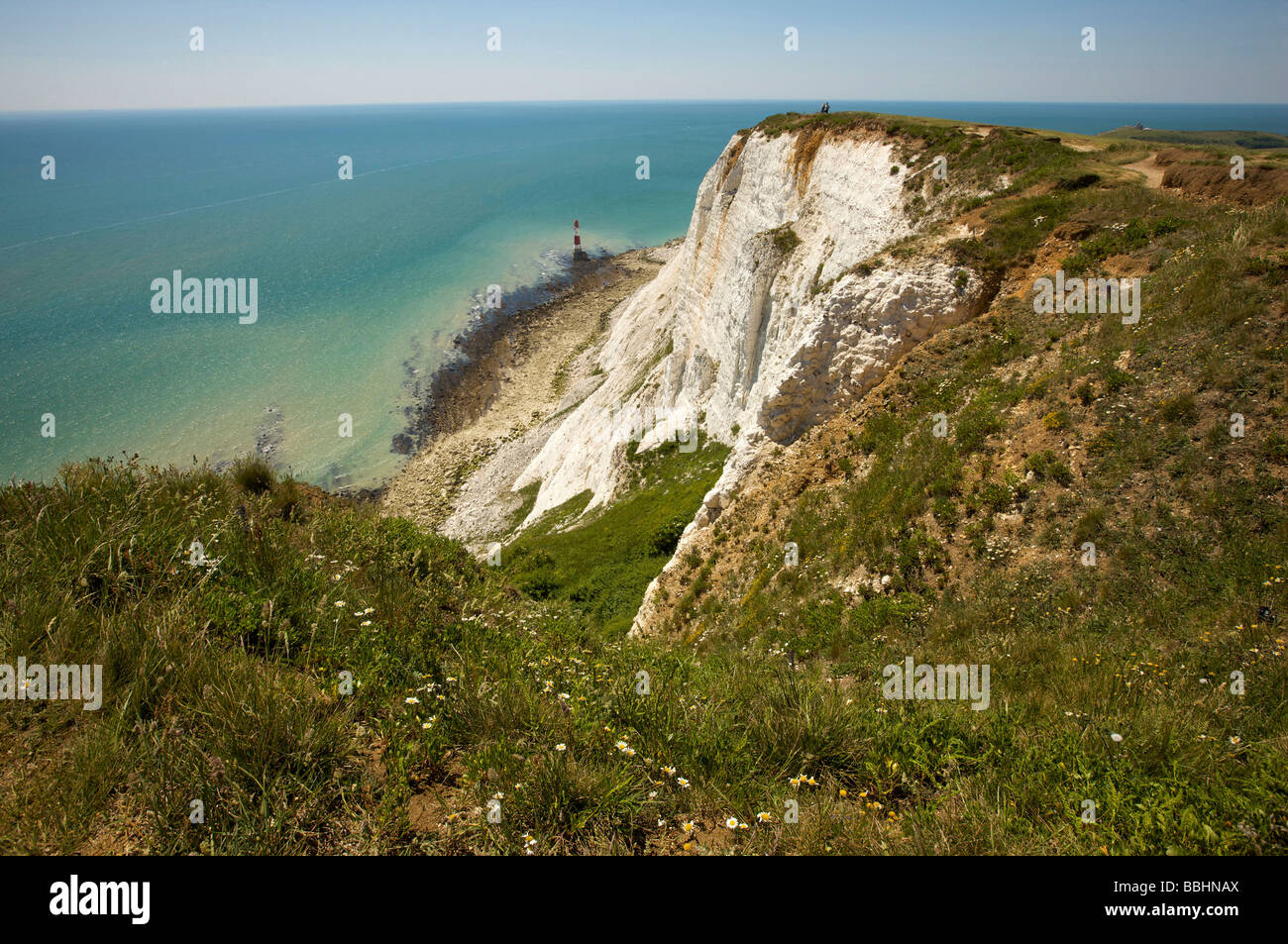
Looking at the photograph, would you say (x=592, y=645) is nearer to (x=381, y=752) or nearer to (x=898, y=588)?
(x=381, y=752)

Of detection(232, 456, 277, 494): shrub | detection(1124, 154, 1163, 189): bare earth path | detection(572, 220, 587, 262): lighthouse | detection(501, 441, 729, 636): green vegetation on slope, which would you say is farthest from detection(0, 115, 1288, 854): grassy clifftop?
detection(572, 220, 587, 262): lighthouse

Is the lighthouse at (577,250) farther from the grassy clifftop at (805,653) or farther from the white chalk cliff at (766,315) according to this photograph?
the grassy clifftop at (805,653)

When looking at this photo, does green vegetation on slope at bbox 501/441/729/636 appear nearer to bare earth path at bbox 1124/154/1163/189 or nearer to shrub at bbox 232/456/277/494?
shrub at bbox 232/456/277/494

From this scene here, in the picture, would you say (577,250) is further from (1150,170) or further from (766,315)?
(1150,170)

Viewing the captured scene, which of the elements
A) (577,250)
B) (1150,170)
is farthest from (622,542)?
(577,250)

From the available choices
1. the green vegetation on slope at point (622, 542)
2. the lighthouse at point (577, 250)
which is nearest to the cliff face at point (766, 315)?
the green vegetation on slope at point (622, 542)

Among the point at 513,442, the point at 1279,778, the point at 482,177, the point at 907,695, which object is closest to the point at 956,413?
the point at 907,695

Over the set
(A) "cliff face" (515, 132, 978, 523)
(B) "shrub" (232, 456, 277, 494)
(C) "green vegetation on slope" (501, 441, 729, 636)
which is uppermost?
(A) "cliff face" (515, 132, 978, 523)

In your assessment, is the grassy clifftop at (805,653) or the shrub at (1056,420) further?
the shrub at (1056,420)
